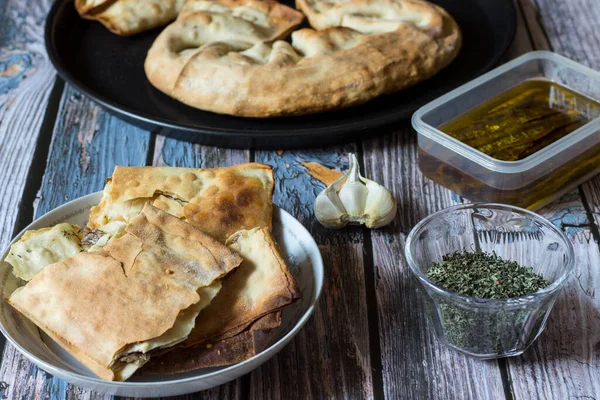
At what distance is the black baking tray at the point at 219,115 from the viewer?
2127mm

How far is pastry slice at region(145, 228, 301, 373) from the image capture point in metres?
1.38

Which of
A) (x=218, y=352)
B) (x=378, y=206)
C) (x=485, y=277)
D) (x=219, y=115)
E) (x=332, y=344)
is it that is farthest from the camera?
(x=219, y=115)

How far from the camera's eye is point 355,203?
1.88 meters

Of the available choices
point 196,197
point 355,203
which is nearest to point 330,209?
point 355,203

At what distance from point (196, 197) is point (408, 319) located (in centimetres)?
57

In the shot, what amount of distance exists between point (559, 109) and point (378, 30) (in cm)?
65

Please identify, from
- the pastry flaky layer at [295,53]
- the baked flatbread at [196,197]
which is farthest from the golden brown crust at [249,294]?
the pastry flaky layer at [295,53]

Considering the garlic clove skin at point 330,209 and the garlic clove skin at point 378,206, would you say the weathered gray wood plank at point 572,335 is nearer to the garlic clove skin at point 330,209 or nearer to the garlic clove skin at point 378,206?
the garlic clove skin at point 378,206

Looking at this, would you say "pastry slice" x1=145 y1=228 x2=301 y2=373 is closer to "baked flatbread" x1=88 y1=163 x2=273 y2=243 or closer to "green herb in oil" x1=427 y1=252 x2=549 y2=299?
"baked flatbread" x1=88 y1=163 x2=273 y2=243

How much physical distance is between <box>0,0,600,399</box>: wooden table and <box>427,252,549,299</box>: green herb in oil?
6.5 inches

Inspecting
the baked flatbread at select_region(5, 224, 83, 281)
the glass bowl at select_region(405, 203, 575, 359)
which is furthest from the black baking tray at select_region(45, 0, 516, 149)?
the baked flatbread at select_region(5, 224, 83, 281)

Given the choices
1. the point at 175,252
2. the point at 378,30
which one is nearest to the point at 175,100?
the point at 378,30

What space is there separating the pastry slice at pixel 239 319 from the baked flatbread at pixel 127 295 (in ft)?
0.13

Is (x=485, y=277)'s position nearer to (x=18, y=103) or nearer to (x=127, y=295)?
(x=127, y=295)
